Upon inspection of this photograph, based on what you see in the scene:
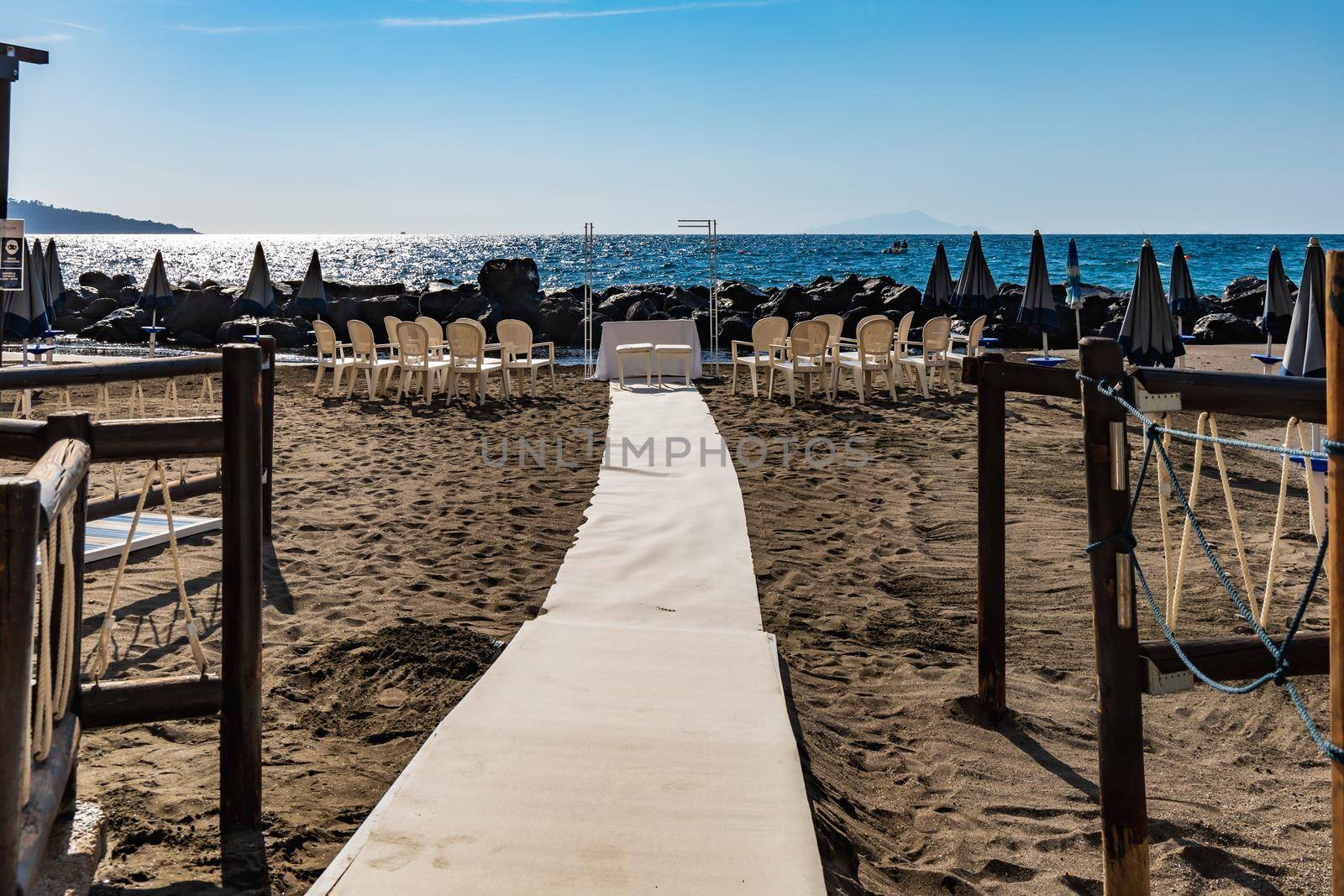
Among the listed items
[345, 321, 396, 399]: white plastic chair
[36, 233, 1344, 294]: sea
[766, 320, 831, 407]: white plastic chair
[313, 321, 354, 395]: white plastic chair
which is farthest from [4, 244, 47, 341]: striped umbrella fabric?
[36, 233, 1344, 294]: sea

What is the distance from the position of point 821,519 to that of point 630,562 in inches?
67.0

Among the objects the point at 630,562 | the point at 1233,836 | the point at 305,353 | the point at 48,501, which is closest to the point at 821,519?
the point at 630,562

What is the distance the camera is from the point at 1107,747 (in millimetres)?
2459

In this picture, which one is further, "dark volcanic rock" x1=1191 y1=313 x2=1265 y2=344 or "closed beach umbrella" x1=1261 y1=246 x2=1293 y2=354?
"dark volcanic rock" x1=1191 y1=313 x2=1265 y2=344

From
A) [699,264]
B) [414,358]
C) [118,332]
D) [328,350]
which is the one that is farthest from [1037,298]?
[699,264]

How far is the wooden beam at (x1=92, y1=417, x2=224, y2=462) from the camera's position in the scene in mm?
2455

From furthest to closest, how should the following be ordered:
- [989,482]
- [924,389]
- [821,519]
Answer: [924,389] → [821,519] → [989,482]

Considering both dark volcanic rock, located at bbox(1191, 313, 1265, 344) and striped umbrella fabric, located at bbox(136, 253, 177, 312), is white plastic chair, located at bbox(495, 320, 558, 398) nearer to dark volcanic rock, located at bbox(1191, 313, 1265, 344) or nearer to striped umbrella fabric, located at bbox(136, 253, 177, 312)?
striped umbrella fabric, located at bbox(136, 253, 177, 312)

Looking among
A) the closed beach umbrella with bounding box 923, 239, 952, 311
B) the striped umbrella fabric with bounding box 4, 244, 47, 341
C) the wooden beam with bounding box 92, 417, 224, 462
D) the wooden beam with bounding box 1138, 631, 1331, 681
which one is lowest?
the wooden beam with bounding box 1138, 631, 1331, 681

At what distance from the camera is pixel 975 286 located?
42.9ft

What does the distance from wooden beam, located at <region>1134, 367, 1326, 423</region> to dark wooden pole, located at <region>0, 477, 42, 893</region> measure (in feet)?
7.61

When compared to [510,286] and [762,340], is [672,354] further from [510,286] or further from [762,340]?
[510,286]

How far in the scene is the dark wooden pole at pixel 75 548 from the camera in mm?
2303

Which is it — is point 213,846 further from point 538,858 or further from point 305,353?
point 305,353
